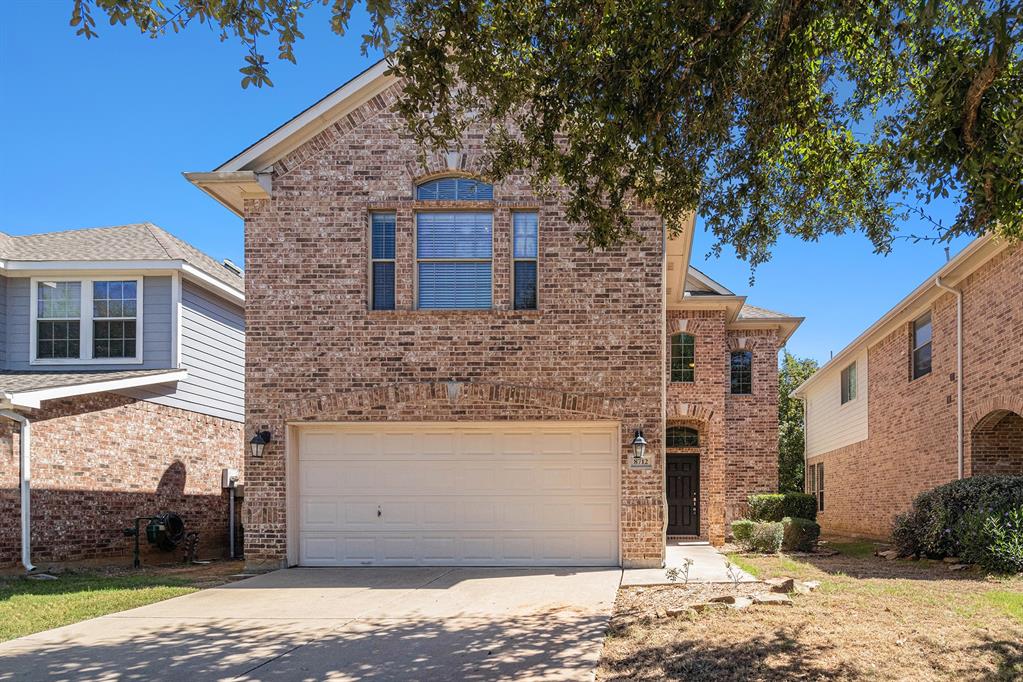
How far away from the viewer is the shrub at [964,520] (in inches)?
498

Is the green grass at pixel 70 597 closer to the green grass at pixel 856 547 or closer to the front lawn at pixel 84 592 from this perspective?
the front lawn at pixel 84 592

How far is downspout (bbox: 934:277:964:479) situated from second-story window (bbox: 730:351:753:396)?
19.6 ft

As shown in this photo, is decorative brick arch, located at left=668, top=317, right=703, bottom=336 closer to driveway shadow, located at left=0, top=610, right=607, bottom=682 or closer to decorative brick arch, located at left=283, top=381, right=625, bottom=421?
decorative brick arch, located at left=283, top=381, right=625, bottom=421

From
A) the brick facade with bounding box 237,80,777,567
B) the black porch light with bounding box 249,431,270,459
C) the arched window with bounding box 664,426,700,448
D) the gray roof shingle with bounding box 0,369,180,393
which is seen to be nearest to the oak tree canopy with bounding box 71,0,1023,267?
the brick facade with bounding box 237,80,777,567

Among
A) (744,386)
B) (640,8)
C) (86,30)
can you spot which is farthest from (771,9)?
(744,386)

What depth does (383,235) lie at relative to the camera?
42.9ft

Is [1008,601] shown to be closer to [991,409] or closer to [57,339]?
[991,409]

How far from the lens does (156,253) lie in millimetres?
16062

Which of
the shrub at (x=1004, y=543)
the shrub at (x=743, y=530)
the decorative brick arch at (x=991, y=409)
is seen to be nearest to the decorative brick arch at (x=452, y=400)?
the shrub at (x=1004, y=543)

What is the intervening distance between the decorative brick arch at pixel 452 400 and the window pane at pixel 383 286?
122 cm

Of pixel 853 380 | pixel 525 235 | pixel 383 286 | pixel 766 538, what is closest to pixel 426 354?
pixel 383 286

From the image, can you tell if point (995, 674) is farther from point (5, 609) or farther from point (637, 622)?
point (5, 609)

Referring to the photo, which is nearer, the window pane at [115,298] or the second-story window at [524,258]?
the second-story window at [524,258]

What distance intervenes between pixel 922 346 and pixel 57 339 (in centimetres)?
1738
